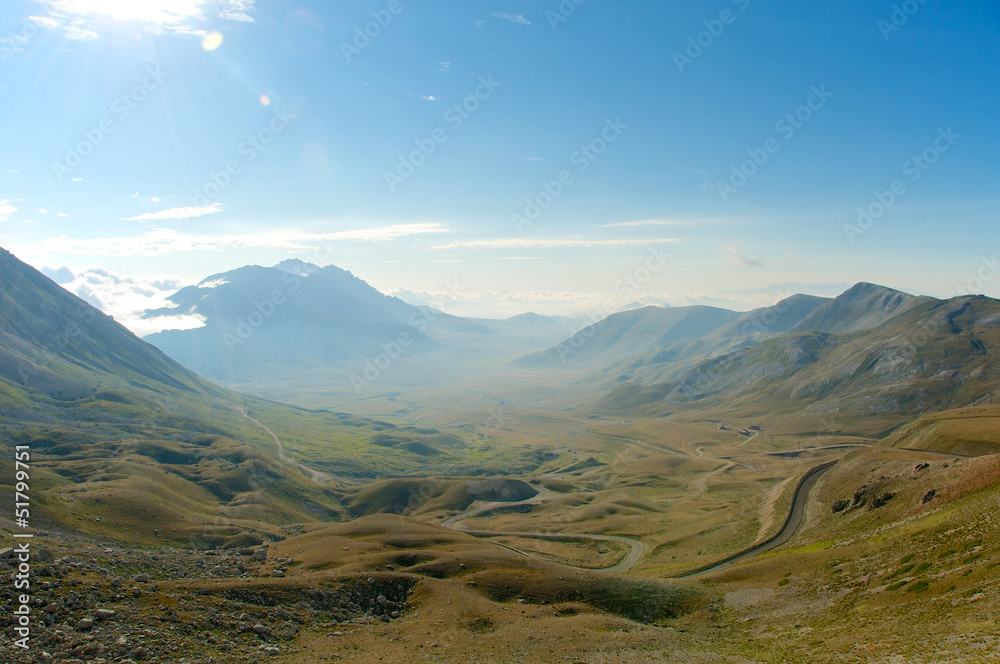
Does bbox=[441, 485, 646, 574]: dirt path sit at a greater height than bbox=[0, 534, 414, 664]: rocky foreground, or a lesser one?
lesser

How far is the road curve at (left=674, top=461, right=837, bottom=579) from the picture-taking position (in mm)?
85000

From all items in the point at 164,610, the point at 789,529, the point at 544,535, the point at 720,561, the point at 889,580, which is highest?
the point at 164,610

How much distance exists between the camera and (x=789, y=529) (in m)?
94.5

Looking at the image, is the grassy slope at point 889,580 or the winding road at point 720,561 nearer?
the grassy slope at point 889,580

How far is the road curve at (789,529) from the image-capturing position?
279 feet

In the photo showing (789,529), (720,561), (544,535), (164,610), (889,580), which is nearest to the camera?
(164,610)

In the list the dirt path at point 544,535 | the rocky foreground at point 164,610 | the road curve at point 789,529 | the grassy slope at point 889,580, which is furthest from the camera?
the dirt path at point 544,535

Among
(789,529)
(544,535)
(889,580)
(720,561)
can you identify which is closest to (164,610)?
(889,580)

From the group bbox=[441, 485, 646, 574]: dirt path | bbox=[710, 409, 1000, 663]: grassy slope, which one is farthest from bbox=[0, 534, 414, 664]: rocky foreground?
bbox=[710, 409, 1000, 663]: grassy slope

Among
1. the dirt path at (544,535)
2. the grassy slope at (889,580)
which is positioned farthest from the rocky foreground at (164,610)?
the grassy slope at (889,580)

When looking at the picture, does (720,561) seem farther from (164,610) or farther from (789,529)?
(164,610)

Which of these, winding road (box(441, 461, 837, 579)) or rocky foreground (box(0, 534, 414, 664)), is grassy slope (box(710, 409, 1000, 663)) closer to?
winding road (box(441, 461, 837, 579))

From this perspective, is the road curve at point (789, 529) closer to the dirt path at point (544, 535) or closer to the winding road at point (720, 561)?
the winding road at point (720, 561)

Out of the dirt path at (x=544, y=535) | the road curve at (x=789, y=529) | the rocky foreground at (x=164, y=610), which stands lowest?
the dirt path at (x=544, y=535)
